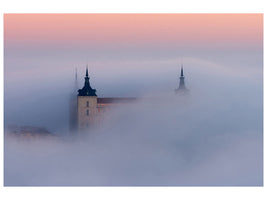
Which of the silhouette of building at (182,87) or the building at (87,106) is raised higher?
the silhouette of building at (182,87)

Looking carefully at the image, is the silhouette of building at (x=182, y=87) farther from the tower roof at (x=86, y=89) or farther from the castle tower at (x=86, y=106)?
the tower roof at (x=86, y=89)

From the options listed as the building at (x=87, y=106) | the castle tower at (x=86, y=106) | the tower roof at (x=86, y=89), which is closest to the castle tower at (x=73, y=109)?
the building at (x=87, y=106)

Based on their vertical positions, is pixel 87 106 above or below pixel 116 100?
below

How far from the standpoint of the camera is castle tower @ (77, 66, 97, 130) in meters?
25.2

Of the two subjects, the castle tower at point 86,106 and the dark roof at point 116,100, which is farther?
the dark roof at point 116,100

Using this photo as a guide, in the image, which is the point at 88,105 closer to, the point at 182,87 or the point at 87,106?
the point at 87,106

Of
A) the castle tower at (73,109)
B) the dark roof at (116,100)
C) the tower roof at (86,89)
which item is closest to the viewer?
the tower roof at (86,89)

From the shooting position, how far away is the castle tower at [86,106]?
25.2m

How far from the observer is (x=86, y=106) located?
25.4 m

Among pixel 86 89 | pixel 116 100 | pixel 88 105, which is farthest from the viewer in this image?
pixel 116 100

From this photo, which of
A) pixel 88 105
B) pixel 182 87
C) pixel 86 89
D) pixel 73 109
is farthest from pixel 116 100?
pixel 182 87

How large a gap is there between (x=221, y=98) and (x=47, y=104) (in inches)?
212

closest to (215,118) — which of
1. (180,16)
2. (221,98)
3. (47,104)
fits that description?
(221,98)

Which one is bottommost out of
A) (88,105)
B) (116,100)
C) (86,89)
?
(88,105)
